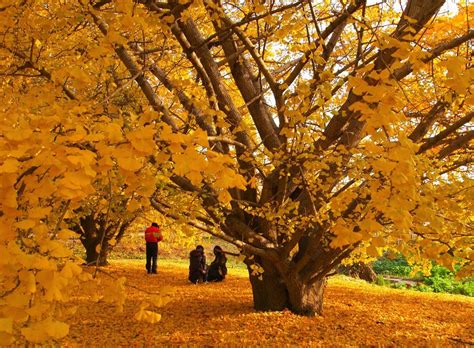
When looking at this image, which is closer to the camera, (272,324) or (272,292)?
(272,324)

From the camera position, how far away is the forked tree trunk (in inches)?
236

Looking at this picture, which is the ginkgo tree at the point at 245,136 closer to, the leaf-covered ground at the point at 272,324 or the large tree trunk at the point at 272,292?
the large tree trunk at the point at 272,292

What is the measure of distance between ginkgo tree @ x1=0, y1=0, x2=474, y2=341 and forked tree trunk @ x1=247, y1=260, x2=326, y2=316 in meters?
0.02

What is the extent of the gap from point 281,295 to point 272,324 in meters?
0.73

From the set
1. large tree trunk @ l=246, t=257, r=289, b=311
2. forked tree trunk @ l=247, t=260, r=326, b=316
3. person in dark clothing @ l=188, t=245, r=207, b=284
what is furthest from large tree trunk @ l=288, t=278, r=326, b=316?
person in dark clothing @ l=188, t=245, r=207, b=284

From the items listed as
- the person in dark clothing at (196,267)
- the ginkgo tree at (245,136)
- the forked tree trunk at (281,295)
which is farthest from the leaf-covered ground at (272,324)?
the person in dark clothing at (196,267)

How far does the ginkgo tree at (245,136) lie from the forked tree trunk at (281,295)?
0.07ft

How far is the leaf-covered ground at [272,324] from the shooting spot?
4930mm

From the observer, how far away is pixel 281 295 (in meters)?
6.15

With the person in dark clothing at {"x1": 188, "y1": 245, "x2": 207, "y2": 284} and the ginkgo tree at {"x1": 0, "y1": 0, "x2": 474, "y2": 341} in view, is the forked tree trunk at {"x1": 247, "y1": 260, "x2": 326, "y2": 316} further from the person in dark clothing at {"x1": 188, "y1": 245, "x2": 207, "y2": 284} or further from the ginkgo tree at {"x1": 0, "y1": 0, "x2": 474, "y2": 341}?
the person in dark clothing at {"x1": 188, "y1": 245, "x2": 207, "y2": 284}

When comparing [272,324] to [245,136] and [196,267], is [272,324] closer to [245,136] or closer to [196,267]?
[245,136]

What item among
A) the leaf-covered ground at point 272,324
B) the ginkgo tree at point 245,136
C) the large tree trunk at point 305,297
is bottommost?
the leaf-covered ground at point 272,324

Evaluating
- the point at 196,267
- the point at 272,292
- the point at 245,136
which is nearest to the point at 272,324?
the point at 272,292

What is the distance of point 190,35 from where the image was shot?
15.9ft
